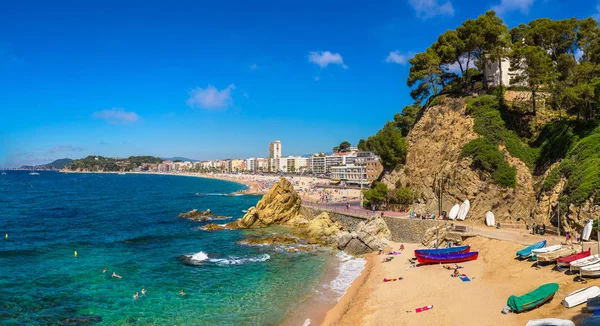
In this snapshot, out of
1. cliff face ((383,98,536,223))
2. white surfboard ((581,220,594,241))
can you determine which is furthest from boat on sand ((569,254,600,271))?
cliff face ((383,98,536,223))

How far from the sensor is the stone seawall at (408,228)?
3017cm

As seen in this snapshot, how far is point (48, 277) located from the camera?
24672 mm

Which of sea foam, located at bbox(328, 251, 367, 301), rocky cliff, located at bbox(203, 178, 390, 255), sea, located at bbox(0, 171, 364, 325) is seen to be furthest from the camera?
rocky cliff, located at bbox(203, 178, 390, 255)

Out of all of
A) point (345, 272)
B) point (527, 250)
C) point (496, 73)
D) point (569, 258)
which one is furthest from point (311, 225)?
point (496, 73)

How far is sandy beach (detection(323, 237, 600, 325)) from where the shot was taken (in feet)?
50.7

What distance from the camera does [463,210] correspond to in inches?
1205

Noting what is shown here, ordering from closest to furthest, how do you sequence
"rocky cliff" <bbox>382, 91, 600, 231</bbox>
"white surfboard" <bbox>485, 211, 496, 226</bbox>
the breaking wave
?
"rocky cliff" <bbox>382, 91, 600, 231</bbox>, the breaking wave, "white surfboard" <bbox>485, 211, 496, 226</bbox>

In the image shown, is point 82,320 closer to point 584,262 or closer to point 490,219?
point 584,262

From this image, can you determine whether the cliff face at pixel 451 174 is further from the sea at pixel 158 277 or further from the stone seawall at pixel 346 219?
the sea at pixel 158 277

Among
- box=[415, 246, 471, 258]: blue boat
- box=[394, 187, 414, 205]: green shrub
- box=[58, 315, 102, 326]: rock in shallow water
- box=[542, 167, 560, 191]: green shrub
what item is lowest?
box=[58, 315, 102, 326]: rock in shallow water

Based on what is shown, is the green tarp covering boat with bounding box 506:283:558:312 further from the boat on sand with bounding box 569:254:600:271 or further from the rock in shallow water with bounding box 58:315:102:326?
the rock in shallow water with bounding box 58:315:102:326

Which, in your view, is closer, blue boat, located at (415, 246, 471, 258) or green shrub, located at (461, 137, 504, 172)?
blue boat, located at (415, 246, 471, 258)

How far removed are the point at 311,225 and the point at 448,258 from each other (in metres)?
16.9

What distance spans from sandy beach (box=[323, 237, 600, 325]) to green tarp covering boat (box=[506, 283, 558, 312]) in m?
0.24
